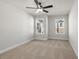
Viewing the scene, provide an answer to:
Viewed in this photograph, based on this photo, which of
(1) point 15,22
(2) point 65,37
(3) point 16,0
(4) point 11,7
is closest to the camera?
(3) point 16,0

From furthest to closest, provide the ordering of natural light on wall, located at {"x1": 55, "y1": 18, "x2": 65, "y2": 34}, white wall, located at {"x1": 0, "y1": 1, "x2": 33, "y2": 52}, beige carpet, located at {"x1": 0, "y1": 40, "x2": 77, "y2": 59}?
natural light on wall, located at {"x1": 55, "y1": 18, "x2": 65, "y2": 34}
white wall, located at {"x1": 0, "y1": 1, "x2": 33, "y2": 52}
beige carpet, located at {"x1": 0, "y1": 40, "x2": 77, "y2": 59}

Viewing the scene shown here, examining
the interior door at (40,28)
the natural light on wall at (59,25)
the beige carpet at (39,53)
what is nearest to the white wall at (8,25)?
the beige carpet at (39,53)

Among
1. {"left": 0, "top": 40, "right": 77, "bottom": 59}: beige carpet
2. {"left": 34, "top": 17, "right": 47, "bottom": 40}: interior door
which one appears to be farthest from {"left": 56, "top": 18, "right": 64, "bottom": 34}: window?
{"left": 0, "top": 40, "right": 77, "bottom": 59}: beige carpet

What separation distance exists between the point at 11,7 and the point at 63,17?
555 cm

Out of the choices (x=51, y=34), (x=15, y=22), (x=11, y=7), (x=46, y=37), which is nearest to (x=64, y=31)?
(x=51, y=34)

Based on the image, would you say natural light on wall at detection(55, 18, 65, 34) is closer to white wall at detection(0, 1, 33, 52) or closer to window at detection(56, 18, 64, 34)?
window at detection(56, 18, 64, 34)

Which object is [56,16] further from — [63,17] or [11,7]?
[11,7]

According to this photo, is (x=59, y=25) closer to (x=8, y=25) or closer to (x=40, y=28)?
(x=40, y=28)

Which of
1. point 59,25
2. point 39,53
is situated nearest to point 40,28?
point 59,25

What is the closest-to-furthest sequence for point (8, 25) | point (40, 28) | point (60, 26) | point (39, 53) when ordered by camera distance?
point (39, 53)
point (8, 25)
point (60, 26)
point (40, 28)

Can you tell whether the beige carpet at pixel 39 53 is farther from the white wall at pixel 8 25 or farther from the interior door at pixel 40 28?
the interior door at pixel 40 28

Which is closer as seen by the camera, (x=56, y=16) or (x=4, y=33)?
(x=4, y=33)

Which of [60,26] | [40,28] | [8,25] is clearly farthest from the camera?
[40,28]

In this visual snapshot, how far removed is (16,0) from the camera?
3.99 m
